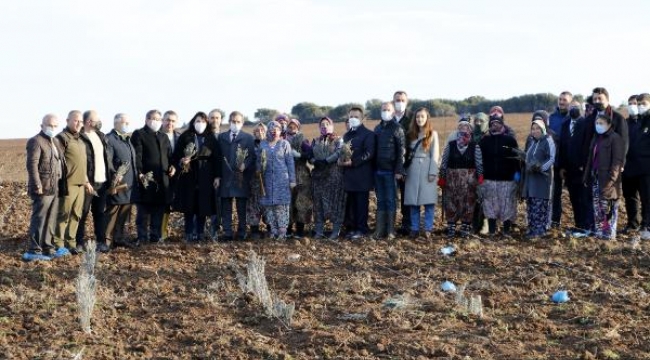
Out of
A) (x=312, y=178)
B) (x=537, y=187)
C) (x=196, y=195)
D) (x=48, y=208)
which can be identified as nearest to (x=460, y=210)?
(x=537, y=187)

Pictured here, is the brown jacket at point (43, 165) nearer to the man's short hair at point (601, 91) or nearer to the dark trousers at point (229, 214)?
the dark trousers at point (229, 214)

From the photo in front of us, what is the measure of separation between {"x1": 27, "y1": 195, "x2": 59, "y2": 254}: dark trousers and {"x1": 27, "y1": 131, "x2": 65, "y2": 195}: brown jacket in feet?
0.40

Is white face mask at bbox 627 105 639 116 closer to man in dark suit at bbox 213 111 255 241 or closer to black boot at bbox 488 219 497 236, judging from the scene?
black boot at bbox 488 219 497 236

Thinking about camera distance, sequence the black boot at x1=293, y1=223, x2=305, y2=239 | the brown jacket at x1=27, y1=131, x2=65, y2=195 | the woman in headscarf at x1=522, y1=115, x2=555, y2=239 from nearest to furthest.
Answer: the brown jacket at x1=27, y1=131, x2=65, y2=195
the woman in headscarf at x1=522, y1=115, x2=555, y2=239
the black boot at x1=293, y1=223, x2=305, y2=239

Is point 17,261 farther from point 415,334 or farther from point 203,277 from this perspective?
point 415,334

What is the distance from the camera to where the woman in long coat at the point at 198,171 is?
11789 mm

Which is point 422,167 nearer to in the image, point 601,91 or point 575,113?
point 575,113

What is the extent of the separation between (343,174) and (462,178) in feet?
5.24

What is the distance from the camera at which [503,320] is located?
7.51m

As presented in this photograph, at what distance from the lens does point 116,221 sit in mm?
11711

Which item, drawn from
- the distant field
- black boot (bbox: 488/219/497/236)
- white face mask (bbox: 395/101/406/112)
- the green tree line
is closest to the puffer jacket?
white face mask (bbox: 395/101/406/112)

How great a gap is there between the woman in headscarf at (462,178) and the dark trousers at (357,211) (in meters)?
1.05

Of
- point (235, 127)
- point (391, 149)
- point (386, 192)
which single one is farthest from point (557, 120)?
point (235, 127)

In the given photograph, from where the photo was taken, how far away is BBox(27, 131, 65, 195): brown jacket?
34.6ft
